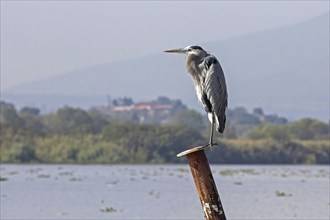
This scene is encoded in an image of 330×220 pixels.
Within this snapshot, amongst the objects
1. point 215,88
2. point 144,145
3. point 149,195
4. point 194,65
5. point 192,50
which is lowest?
point 144,145

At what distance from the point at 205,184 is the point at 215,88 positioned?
1.42m

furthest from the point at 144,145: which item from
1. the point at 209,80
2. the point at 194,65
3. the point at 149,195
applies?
the point at 209,80

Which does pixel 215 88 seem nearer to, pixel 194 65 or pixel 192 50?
pixel 194 65

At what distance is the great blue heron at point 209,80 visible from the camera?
44.6ft

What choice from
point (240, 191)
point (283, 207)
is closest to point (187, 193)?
point (240, 191)

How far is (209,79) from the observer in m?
13.6

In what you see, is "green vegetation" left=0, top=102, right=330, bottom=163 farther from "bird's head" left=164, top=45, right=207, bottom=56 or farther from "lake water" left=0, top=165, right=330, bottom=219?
"bird's head" left=164, top=45, right=207, bottom=56

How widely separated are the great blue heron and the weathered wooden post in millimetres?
840

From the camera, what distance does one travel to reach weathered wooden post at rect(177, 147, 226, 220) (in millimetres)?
12699

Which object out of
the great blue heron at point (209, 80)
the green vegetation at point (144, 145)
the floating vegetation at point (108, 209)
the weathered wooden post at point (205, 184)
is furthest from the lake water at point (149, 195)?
the weathered wooden post at point (205, 184)

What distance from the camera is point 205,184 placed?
12.7 meters

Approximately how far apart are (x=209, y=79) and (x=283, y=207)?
22.3 m

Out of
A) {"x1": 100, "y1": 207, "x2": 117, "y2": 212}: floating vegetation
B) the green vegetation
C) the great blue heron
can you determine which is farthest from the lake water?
the great blue heron

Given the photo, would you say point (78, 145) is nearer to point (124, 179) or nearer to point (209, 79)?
point (124, 179)
